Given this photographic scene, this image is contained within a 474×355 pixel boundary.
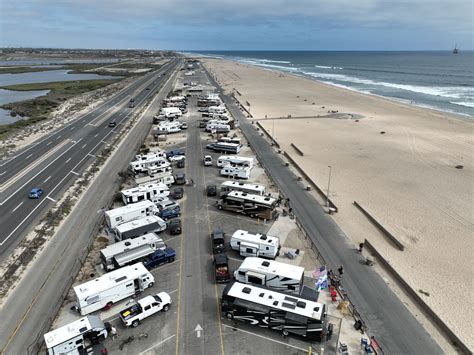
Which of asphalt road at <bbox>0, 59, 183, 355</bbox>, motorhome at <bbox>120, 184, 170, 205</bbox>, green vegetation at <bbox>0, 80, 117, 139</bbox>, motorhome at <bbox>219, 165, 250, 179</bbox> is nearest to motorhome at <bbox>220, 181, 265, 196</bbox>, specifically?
motorhome at <bbox>219, 165, 250, 179</bbox>

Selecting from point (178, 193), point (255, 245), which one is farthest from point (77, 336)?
point (178, 193)

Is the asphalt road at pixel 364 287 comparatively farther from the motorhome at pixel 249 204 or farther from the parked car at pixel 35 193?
the parked car at pixel 35 193

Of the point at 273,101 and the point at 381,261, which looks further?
the point at 273,101

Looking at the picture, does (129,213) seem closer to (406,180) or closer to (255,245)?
(255,245)

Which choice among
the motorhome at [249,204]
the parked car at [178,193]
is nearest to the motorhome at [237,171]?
the parked car at [178,193]

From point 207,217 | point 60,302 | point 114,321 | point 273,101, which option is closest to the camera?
point 114,321

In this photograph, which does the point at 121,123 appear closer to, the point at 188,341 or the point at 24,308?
the point at 24,308

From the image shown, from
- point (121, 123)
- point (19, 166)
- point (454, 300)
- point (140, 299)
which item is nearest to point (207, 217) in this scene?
point (140, 299)
